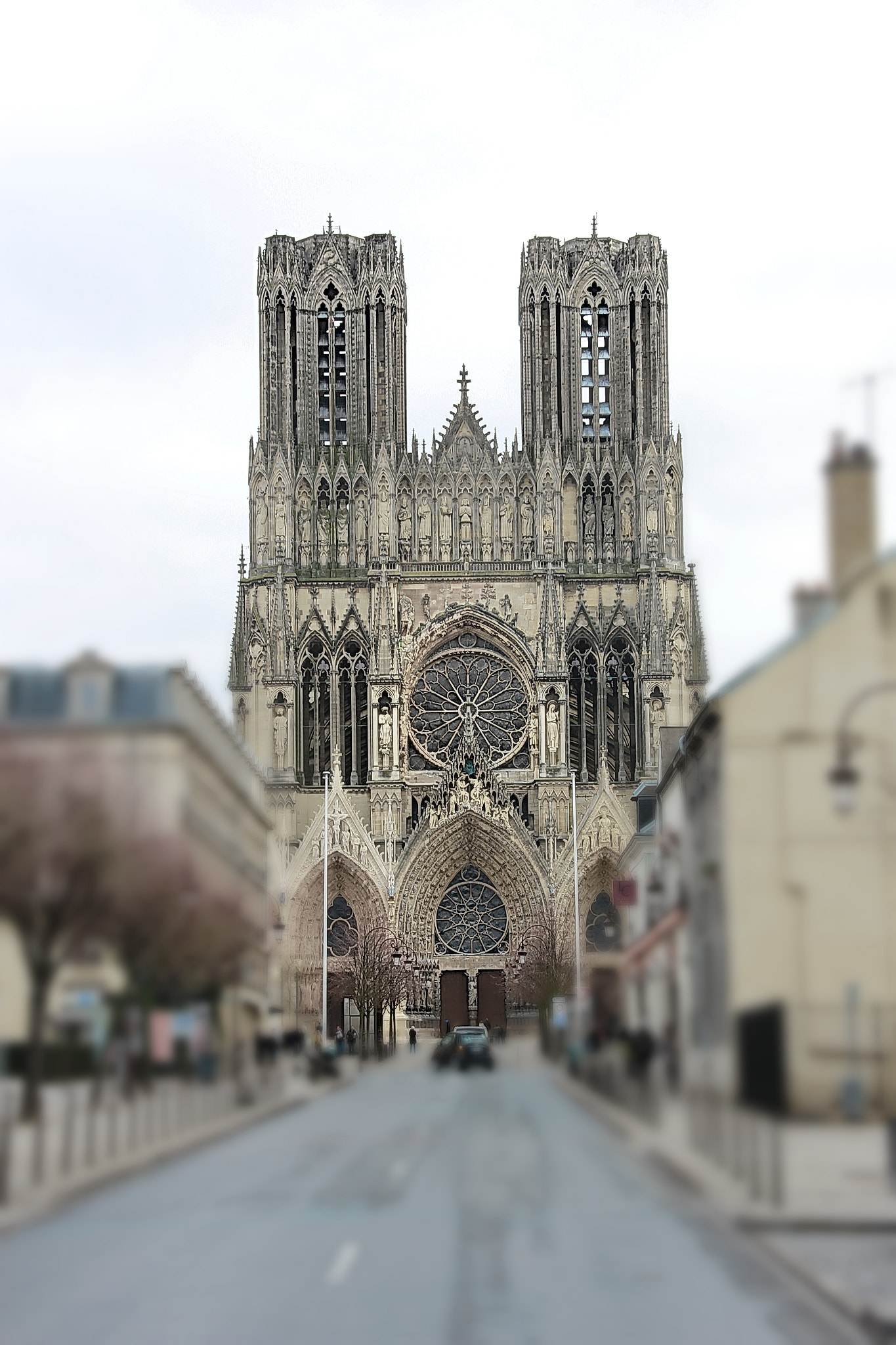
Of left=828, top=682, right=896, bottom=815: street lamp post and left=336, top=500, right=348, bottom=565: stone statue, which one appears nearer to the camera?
left=828, top=682, right=896, bottom=815: street lamp post

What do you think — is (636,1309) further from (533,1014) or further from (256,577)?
(256,577)

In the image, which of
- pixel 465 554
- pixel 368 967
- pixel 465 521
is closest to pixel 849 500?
pixel 368 967

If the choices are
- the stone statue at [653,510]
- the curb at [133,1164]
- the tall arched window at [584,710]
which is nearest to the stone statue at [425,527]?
the tall arched window at [584,710]

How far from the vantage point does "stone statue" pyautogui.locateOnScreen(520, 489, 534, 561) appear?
60.3m

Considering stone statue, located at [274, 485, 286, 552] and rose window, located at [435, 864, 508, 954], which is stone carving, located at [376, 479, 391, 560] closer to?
stone statue, located at [274, 485, 286, 552]

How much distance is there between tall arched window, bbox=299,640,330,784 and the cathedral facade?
0.27ft

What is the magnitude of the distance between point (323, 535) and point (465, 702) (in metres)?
7.30

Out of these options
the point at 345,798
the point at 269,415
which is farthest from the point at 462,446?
the point at 345,798

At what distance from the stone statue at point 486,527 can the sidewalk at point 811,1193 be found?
5277 cm

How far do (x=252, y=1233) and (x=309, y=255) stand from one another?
5843cm

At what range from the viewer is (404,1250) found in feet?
23.0

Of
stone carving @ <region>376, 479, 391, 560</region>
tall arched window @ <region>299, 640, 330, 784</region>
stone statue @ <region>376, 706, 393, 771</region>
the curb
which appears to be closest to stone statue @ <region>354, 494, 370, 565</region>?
stone carving @ <region>376, 479, 391, 560</region>

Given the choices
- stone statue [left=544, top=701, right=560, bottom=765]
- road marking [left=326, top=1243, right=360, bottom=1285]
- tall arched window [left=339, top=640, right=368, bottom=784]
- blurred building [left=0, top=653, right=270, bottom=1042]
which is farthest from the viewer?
tall arched window [left=339, top=640, right=368, bottom=784]

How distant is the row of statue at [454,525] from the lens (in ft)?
195
